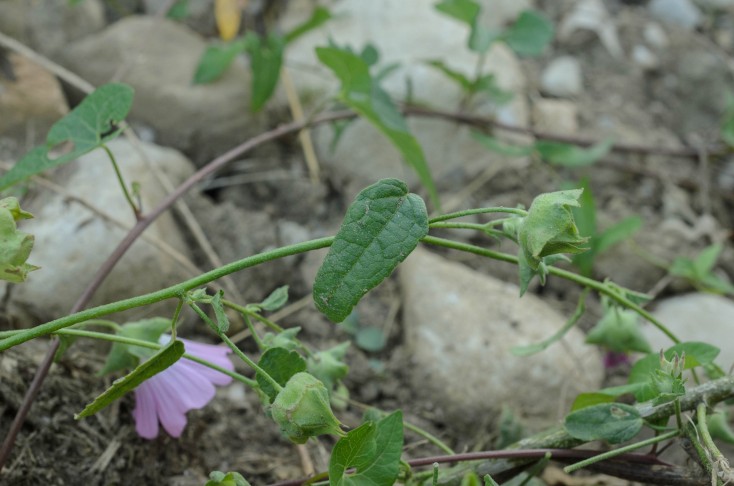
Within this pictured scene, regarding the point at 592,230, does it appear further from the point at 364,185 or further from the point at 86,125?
the point at 86,125

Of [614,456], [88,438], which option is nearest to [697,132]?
[614,456]

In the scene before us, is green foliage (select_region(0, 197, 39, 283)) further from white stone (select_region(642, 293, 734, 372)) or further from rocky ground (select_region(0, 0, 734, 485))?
white stone (select_region(642, 293, 734, 372))

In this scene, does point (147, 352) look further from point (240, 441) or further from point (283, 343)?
point (240, 441)

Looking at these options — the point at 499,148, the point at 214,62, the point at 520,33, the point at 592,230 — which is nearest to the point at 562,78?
the point at 520,33

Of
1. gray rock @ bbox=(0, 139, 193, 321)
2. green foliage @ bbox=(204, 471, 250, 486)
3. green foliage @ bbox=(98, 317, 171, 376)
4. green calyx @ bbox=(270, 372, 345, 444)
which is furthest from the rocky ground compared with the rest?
green calyx @ bbox=(270, 372, 345, 444)

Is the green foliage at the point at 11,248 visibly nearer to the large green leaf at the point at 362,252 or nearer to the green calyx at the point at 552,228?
the large green leaf at the point at 362,252

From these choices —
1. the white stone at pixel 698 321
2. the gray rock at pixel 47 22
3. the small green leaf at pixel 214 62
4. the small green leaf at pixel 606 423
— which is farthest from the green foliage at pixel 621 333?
the gray rock at pixel 47 22

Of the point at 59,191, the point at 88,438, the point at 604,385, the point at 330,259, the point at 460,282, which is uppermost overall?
the point at 330,259
